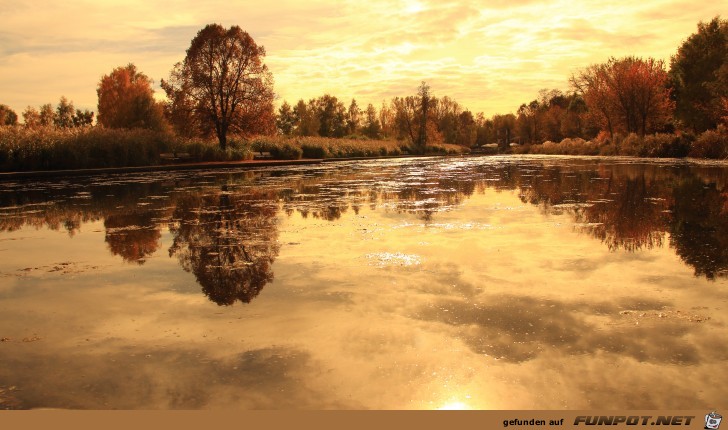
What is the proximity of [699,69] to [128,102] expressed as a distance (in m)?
56.1

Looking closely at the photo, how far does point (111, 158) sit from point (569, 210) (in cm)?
2829

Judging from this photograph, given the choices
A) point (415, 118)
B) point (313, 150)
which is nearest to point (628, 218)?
point (313, 150)

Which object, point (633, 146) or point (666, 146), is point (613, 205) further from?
point (633, 146)

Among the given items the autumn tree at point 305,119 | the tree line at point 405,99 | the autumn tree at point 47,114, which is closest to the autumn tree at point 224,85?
the tree line at point 405,99

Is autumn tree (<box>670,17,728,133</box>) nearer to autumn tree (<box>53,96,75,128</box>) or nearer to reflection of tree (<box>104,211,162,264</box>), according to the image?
reflection of tree (<box>104,211,162,264</box>)

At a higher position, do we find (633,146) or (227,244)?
(633,146)

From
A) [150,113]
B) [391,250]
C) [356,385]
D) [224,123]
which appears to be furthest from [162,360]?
[150,113]

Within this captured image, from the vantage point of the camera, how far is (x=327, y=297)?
5688mm

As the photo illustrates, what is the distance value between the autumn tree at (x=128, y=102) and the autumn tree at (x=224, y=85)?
60.7ft

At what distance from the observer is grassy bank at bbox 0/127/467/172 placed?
2875cm

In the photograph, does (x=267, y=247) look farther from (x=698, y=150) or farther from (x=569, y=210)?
(x=698, y=150)

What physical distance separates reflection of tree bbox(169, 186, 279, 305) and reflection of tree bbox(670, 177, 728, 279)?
516 centimetres

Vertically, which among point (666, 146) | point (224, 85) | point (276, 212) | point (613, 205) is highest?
point (224, 85)

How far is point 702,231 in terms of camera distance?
899cm
